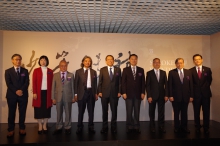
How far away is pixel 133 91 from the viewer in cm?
395

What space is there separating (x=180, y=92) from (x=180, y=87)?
0.11 m

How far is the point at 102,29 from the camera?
5.25 meters

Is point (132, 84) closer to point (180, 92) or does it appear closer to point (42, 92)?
point (180, 92)

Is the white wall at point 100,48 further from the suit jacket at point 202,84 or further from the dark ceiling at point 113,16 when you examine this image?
the suit jacket at point 202,84

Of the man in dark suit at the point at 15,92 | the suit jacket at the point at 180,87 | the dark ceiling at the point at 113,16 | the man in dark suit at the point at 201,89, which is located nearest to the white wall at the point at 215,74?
the dark ceiling at the point at 113,16

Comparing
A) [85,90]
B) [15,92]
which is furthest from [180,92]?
[15,92]

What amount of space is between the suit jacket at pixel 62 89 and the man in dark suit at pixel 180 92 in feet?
7.11

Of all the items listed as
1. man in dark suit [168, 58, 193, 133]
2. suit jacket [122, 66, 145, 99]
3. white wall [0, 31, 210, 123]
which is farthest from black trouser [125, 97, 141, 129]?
white wall [0, 31, 210, 123]

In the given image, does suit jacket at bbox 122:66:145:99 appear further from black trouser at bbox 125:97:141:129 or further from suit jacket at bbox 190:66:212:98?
suit jacket at bbox 190:66:212:98

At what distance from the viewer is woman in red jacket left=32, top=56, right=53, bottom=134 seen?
A: 3857mm

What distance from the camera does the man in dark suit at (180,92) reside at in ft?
13.0

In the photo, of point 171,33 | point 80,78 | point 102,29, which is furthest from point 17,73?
point 171,33

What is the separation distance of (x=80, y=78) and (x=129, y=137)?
5.18 ft

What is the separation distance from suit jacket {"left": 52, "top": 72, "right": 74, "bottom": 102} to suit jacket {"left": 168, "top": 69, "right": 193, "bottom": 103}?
2.17 m
